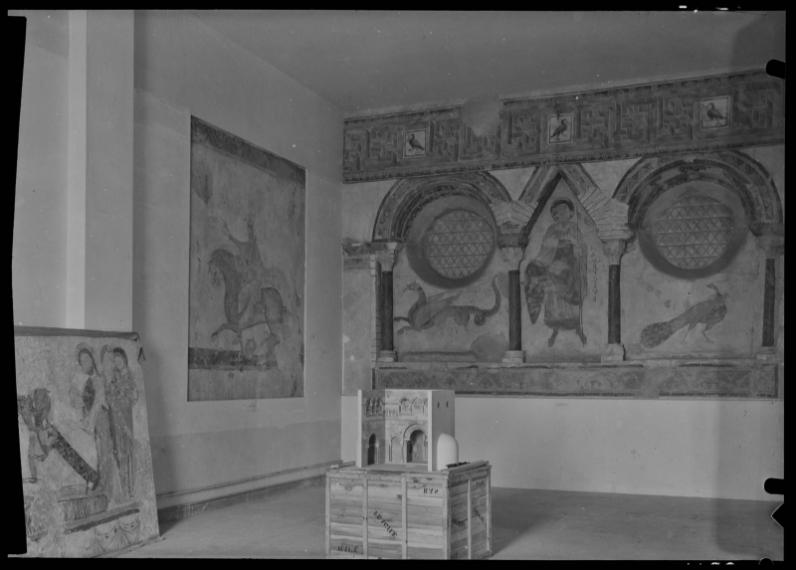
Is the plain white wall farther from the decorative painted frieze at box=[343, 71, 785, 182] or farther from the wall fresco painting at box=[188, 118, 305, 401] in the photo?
the decorative painted frieze at box=[343, 71, 785, 182]

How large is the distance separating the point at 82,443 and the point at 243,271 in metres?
3.26

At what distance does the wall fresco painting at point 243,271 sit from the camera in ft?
29.3

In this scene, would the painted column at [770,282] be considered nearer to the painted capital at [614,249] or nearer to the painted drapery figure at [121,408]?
the painted capital at [614,249]

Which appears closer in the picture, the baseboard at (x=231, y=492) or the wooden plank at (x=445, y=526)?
the wooden plank at (x=445, y=526)

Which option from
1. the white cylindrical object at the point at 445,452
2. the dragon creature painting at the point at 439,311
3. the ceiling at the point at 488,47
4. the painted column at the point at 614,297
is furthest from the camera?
the dragon creature painting at the point at 439,311

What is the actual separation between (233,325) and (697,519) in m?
4.56

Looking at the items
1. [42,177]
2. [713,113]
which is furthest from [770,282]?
[42,177]

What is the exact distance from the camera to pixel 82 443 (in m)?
6.66

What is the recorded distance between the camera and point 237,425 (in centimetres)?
931

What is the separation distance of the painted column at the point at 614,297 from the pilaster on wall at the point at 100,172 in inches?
211

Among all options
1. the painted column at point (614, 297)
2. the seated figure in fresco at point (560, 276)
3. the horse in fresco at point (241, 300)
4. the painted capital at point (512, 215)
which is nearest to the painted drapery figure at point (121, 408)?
the horse in fresco at point (241, 300)

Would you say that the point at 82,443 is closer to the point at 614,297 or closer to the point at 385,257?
the point at 385,257
